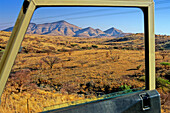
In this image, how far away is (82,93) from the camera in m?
5.45

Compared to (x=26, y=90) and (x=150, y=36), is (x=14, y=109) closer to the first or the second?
(x=26, y=90)

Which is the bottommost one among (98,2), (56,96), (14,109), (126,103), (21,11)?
(14,109)

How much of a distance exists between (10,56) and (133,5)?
0.78m

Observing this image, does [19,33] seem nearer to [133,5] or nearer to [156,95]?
[133,5]

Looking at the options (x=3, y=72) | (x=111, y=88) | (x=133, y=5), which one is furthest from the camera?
(x=111, y=88)

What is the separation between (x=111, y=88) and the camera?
588cm

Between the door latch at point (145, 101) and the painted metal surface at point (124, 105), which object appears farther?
the door latch at point (145, 101)

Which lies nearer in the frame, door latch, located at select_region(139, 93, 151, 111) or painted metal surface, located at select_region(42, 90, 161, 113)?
painted metal surface, located at select_region(42, 90, 161, 113)

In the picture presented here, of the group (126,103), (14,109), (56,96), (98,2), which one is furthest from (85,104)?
(56,96)

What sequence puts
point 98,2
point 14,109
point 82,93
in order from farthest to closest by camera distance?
point 82,93 < point 14,109 < point 98,2

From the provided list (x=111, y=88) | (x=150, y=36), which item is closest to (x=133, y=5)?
(x=150, y=36)

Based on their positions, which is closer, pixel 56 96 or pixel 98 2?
pixel 98 2

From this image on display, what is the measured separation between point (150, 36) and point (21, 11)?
31.1 inches

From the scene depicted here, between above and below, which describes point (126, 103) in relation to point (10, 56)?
below
